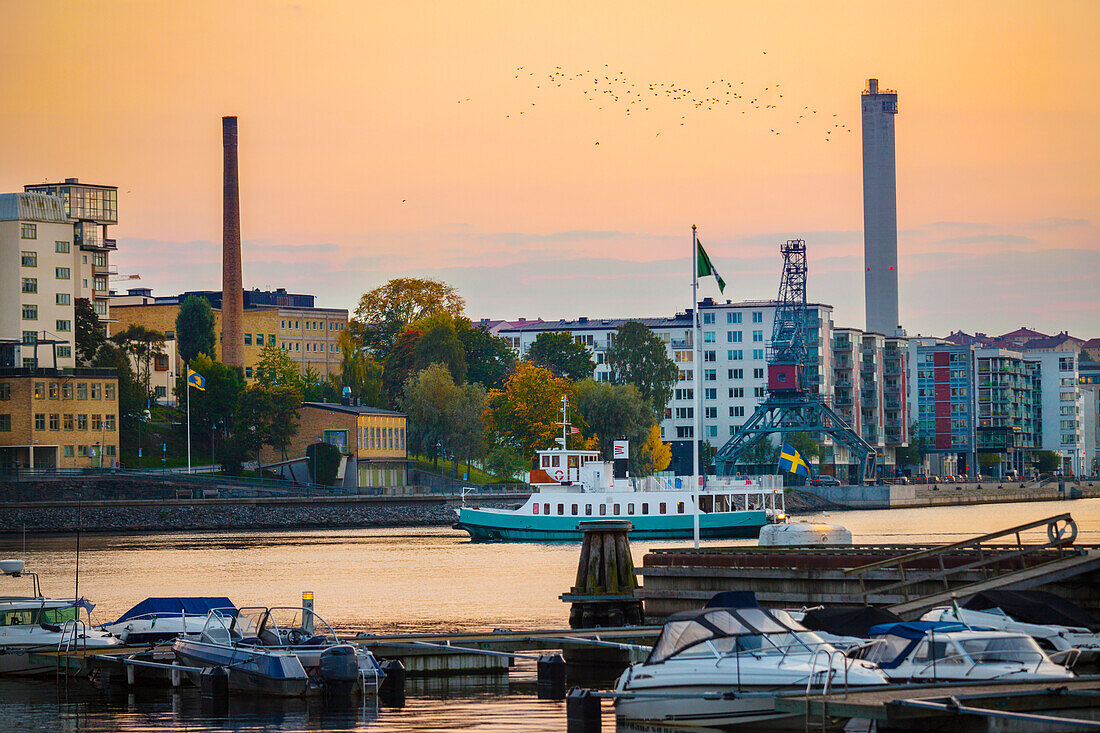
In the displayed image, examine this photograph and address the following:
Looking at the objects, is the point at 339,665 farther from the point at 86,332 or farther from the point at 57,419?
the point at 86,332

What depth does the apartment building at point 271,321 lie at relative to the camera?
165125 mm

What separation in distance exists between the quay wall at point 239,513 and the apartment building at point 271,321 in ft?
157

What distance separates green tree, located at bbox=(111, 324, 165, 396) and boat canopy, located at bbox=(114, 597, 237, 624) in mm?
107810

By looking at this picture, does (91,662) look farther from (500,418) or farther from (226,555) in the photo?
(500,418)

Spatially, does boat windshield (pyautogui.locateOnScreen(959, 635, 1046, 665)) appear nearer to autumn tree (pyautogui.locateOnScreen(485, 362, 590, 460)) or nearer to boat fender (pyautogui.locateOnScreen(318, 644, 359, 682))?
boat fender (pyautogui.locateOnScreen(318, 644, 359, 682))

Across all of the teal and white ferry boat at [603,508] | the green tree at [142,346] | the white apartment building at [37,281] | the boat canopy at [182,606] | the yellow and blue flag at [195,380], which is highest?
the white apartment building at [37,281]

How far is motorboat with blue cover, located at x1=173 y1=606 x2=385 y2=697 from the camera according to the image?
26.7m

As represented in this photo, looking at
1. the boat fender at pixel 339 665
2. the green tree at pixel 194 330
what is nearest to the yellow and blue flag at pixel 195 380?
the green tree at pixel 194 330

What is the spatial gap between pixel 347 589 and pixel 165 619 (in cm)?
2139

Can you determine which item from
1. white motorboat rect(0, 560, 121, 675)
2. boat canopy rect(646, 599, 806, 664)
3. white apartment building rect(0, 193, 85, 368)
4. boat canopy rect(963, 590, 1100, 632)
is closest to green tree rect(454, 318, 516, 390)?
white apartment building rect(0, 193, 85, 368)

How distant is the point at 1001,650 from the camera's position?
21.5 metres

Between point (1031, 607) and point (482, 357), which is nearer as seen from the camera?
point (1031, 607)

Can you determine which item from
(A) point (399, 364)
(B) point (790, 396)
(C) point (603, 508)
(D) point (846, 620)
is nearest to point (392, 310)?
(A) point (399, 364)

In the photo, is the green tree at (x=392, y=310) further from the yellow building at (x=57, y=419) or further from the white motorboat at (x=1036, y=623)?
the white motorboat at (x=1036, y=623)
